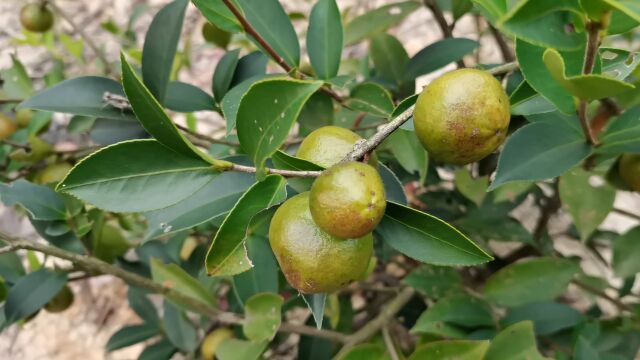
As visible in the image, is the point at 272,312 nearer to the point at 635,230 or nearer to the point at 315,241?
the point at 315,241

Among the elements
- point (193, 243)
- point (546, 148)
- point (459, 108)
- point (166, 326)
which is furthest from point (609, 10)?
point (193, 243)

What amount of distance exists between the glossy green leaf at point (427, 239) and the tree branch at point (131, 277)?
0.34 meters

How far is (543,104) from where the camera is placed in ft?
2.32

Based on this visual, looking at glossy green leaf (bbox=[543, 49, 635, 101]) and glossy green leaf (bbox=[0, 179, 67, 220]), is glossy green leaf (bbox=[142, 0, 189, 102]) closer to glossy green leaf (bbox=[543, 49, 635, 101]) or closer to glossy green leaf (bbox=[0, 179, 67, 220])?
glossy green leaf (bbox=[0, 179, 67, 220])

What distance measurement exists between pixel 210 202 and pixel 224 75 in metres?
0.44

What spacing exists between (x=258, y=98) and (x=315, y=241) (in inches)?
6.1

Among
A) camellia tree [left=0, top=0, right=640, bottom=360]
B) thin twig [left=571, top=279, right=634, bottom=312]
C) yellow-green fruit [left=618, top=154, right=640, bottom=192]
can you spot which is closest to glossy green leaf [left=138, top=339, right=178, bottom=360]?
camellia tree [left=0, top=0, right=640, bottom=360]

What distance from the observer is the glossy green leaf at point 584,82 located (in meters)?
0.49

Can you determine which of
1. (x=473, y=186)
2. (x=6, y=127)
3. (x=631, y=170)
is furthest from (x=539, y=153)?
(x=6, y=127)

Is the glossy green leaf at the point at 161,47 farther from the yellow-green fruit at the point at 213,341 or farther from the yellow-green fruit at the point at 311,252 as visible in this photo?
the yellow-green fruit at the point at 213,341

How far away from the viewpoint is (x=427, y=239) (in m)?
0.62

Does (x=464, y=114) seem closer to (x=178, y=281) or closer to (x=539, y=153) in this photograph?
(x=539, y=153)


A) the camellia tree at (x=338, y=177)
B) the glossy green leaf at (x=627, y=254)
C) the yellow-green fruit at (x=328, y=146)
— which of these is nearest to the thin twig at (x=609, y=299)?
the camellia tree at (x=338, y=177)

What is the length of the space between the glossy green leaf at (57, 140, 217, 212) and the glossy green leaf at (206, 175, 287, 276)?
0.20ft
